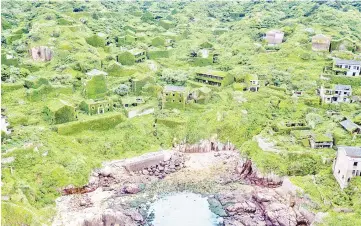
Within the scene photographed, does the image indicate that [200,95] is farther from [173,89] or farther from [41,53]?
[41,53]

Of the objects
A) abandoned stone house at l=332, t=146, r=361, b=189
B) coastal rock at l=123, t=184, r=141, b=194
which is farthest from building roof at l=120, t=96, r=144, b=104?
abandoned stone house at l=332, t=146, r=361, b=189

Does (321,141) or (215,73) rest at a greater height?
(215,73)

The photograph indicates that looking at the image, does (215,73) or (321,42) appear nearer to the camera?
(215,73)

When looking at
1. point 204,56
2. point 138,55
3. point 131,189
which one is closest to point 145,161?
point 131,189

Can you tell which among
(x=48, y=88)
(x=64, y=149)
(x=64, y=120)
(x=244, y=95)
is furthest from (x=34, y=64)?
(x=244, y=95)

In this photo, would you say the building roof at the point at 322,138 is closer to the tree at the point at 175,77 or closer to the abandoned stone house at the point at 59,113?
the tree at the point at 175,77

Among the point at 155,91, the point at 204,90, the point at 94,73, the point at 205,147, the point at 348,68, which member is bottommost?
the point at 205,147

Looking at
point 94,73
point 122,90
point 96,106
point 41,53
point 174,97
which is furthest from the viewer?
point 41,53
